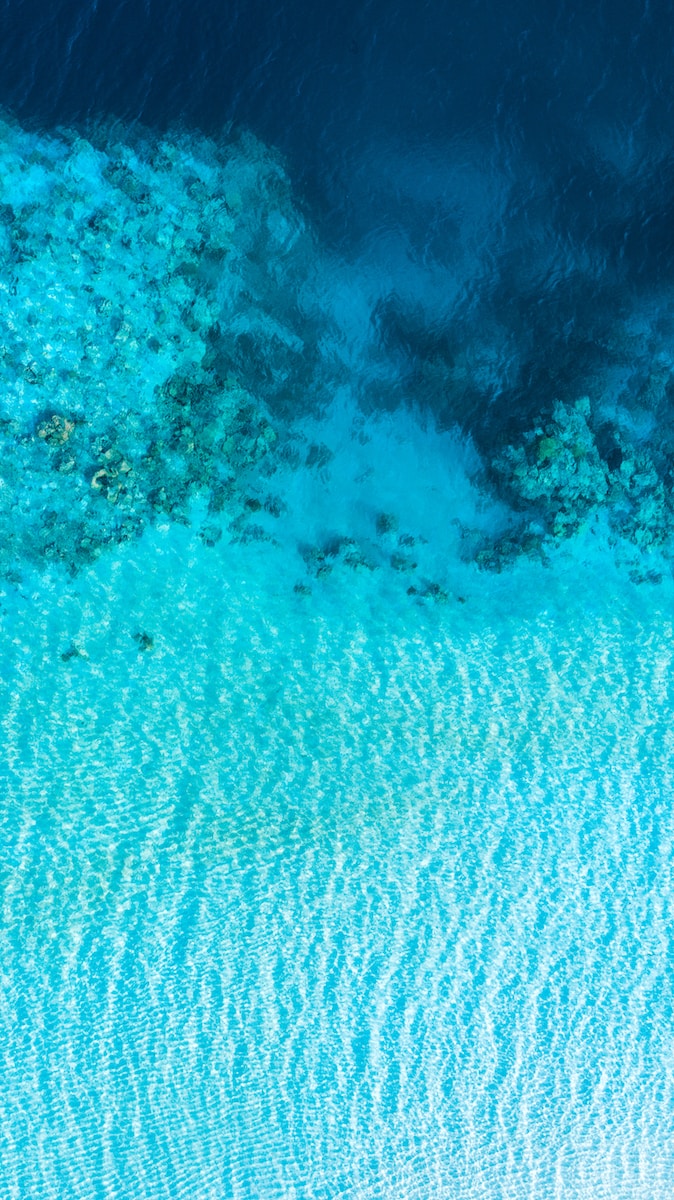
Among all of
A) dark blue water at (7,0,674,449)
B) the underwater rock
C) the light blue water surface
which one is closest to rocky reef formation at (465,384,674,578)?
dark blue water at (7,0,674,449)

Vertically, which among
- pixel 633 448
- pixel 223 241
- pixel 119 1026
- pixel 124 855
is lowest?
pixel 119 1026

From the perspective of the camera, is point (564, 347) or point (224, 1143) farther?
point (564, 347)

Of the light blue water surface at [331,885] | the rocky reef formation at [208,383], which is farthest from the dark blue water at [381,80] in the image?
the light blue water surface at [331,885]

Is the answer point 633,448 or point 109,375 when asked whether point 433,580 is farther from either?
point 109,375

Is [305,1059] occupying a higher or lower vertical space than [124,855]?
lower

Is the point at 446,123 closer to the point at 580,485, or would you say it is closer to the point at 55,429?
the point at 580,485

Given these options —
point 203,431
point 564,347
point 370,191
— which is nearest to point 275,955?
point 203,431

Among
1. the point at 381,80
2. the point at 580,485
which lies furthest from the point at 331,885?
the point at 381,80

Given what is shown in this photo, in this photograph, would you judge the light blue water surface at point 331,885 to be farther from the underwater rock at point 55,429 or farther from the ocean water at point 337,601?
the underwater rock at point 55,429
